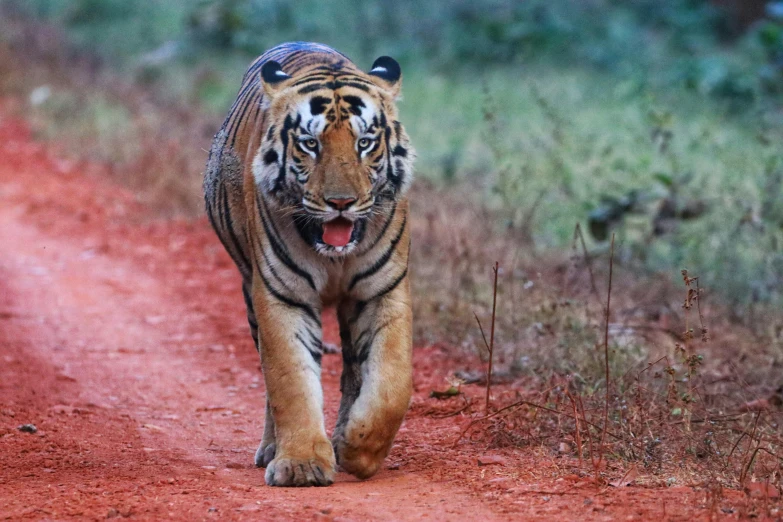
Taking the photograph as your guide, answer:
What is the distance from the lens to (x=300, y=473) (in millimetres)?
4156

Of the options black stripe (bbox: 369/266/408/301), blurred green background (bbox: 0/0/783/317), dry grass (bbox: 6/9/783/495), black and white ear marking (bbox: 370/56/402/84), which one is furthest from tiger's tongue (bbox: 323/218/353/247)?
A: blurred green background (bbox: 0/0/783/317)

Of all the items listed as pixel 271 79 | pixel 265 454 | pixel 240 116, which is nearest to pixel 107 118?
pixel 240 116

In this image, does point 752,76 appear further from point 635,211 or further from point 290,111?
point 290,111

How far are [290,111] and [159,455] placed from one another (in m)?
1.56

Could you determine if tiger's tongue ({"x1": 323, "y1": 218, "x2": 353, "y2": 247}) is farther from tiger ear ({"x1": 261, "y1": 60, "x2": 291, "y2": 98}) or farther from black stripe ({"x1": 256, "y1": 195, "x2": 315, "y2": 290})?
tiger ear ({"x1": 261, "y1": 60, "x2": 291, "y2": 98})

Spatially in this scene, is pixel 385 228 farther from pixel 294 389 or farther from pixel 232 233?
pixel 232 233

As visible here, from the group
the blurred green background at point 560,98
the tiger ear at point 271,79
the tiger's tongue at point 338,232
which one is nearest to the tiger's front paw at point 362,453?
the tiger's tongue at point 338,232

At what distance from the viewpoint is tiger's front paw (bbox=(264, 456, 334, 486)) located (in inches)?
164

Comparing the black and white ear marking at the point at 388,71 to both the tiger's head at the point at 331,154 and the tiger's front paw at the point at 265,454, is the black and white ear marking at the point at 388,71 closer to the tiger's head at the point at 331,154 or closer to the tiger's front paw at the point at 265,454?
the tiger's head at the point at 331,154

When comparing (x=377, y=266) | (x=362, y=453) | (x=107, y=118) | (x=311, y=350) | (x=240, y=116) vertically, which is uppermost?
(x=107, y=118)

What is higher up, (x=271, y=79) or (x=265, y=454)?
(x=271, y=79)

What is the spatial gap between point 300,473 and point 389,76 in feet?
5.67

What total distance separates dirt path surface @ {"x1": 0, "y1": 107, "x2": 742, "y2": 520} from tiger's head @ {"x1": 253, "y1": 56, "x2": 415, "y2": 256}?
1014 mm

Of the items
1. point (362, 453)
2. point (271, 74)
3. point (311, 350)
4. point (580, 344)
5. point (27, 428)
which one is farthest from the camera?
point (580, 344)
